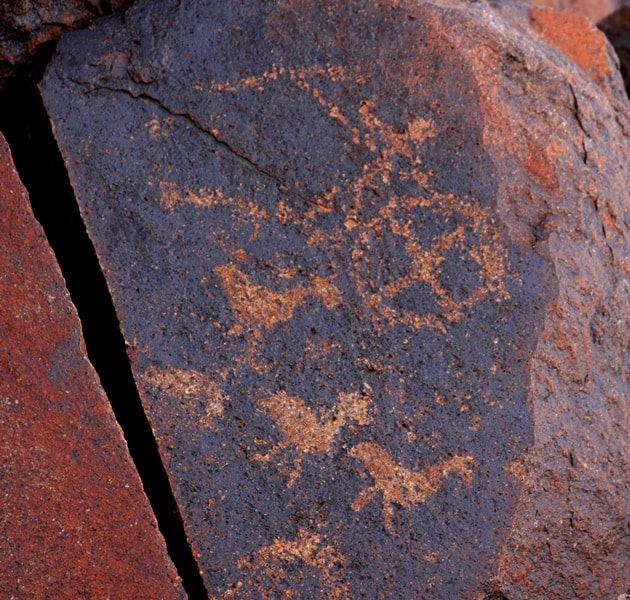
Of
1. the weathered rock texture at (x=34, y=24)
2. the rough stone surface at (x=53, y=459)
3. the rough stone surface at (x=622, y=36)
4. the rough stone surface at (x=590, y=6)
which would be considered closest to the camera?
the rough stone surface at (x=53, y=459)

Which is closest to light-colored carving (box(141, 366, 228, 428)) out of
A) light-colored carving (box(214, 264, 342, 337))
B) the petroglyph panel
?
the petroglyph panel

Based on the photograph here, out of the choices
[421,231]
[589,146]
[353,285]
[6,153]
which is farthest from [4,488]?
[589,146]

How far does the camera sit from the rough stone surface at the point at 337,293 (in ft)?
4.47

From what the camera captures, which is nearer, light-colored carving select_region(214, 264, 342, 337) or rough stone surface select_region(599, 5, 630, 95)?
light-colored carving select_region(214, 264, 342, 337)

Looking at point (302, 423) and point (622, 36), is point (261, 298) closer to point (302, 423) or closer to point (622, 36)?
point (302, 423)

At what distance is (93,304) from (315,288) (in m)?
0.40

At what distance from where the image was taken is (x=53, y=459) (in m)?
1.31

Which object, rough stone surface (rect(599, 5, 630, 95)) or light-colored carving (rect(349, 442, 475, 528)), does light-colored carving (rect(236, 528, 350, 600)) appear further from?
rough stone surface (rect(599, 5, 630, 95))

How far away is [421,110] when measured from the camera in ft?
4.63

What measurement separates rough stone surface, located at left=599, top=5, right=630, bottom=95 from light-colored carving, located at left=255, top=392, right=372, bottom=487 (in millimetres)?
1793

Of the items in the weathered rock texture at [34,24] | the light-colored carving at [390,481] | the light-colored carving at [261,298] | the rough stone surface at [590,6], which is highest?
the rough stone surface at [590,6]

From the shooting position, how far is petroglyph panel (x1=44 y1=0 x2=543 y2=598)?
1.36 meters

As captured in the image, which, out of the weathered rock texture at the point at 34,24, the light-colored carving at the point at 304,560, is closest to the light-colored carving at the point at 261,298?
the light-colored carving at the point at 304,560

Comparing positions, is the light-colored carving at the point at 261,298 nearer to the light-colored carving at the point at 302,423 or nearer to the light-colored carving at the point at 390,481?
the light-colored carving at the point at 302,423
